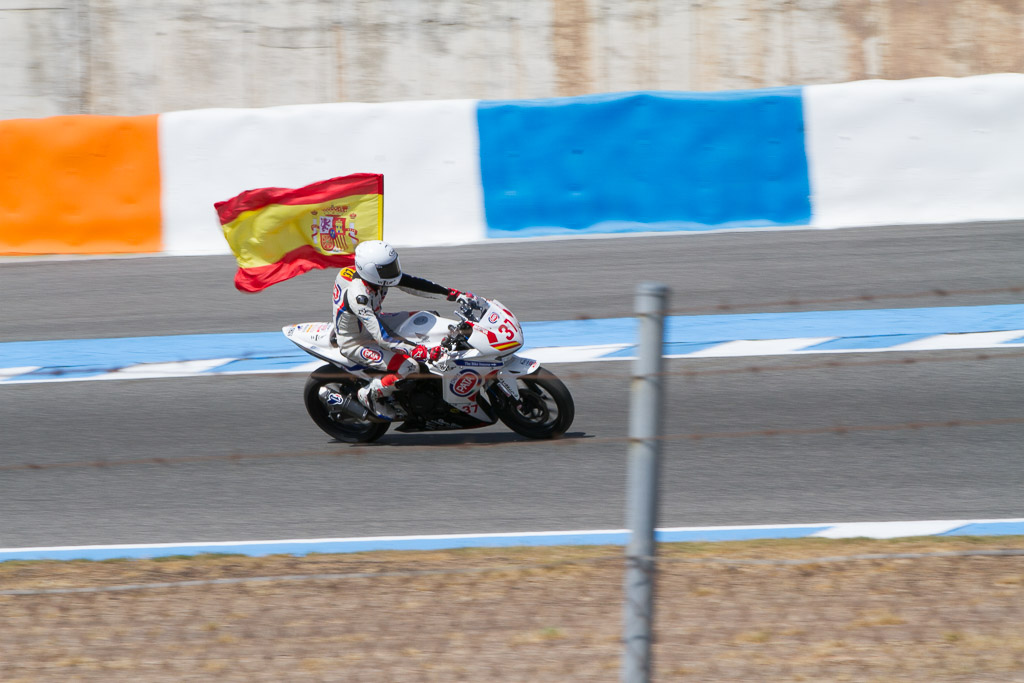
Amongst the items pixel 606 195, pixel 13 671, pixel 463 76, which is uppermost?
pixel 463 76

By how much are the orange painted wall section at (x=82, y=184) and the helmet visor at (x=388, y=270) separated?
7.29m

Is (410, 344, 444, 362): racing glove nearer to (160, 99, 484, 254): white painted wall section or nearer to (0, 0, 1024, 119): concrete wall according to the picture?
(160, 99, 484, 254): white painted wall section

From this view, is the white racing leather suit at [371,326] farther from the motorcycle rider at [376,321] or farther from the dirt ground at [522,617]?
the dirt ground at [522,617]

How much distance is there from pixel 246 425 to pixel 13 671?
14.2 ft

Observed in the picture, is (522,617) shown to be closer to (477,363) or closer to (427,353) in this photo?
(477,363)

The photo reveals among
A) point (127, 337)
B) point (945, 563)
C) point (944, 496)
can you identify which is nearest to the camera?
point (945, 563)

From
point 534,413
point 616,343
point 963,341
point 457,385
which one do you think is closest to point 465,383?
point 457,385

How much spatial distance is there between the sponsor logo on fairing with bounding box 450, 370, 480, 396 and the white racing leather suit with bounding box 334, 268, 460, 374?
0.30 m

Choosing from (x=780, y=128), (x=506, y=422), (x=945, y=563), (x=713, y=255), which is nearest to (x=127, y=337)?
(x=506, y=422)

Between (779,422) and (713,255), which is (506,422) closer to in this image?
(779,422)

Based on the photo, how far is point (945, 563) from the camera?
5.89m

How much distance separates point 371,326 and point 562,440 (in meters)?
1.57

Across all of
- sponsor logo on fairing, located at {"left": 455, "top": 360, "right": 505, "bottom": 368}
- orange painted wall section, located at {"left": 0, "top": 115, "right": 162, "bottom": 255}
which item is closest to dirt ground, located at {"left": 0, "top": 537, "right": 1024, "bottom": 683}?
sponsor logo on fairing, located at {"left": 455, "top": 360, "right": 505, "bottom": 368}

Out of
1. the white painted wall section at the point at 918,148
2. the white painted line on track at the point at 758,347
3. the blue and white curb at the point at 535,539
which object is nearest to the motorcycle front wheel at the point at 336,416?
the blue and white curb at the point at 535,539
